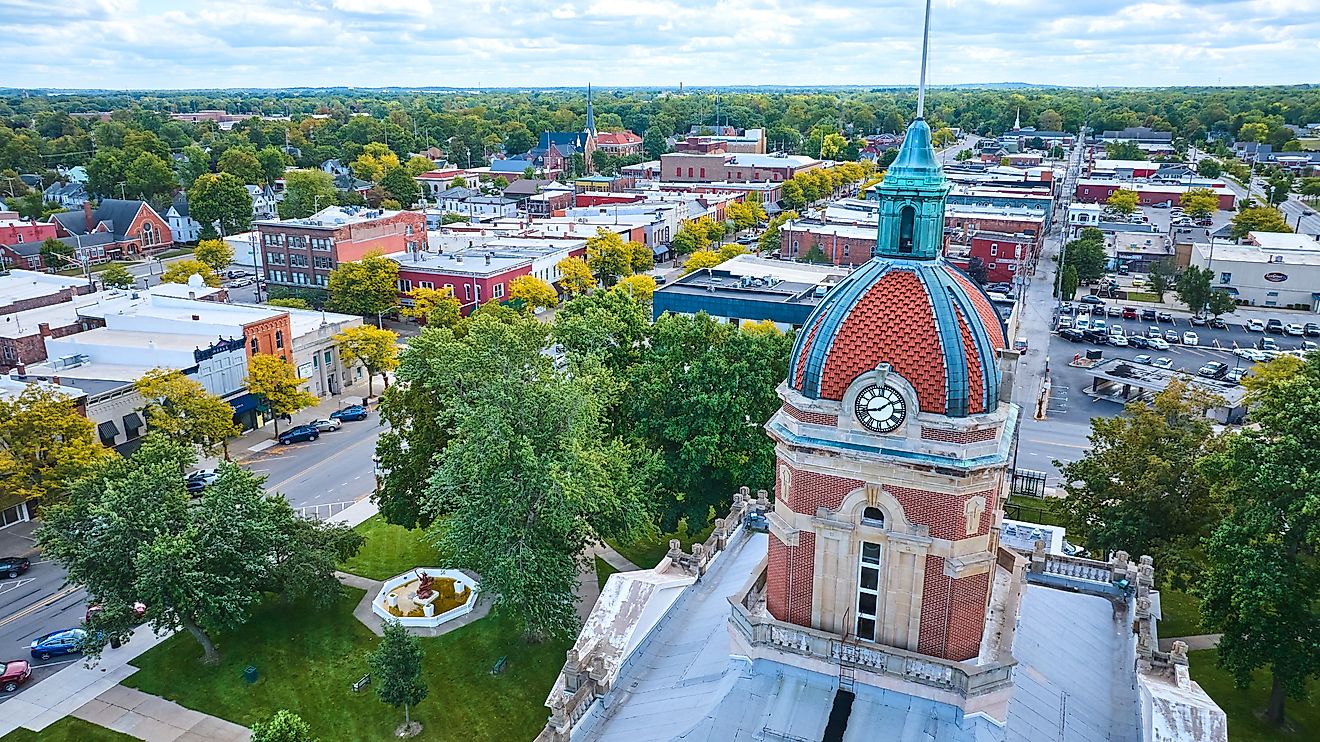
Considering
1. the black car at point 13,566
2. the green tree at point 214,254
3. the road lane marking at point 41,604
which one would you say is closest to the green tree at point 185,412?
the black car at point 13,566

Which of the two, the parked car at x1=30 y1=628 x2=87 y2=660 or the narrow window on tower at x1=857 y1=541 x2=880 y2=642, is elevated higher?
the narrow window on tower at x1=857 y1=541 x2=880 y2=642

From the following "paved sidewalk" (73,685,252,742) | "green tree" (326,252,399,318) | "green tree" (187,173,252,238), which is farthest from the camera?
"green tree" (187,173,252,238)

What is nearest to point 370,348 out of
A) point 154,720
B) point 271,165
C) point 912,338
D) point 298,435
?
point 298,435

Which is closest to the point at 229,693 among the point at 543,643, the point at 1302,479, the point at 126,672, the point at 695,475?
Answer: the point at 126,672

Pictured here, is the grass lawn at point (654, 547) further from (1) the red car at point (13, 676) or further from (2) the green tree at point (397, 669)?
(1) the red car at point (13, 676)

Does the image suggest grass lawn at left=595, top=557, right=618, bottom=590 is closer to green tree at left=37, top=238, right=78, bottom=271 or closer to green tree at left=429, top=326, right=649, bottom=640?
green tree at left=429, top=326, right=649, bottom=640

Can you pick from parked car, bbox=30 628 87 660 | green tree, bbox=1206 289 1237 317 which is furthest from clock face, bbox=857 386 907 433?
green tree, bbox=1206 289 1237 317

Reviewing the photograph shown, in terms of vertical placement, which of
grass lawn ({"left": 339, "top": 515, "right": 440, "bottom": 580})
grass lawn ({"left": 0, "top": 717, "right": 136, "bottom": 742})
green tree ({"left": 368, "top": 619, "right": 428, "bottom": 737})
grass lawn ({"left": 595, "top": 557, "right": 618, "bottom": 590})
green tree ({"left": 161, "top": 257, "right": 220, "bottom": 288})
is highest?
green tree ({"left": 161, "top": 257, "right": 220, "bottom": 288})
